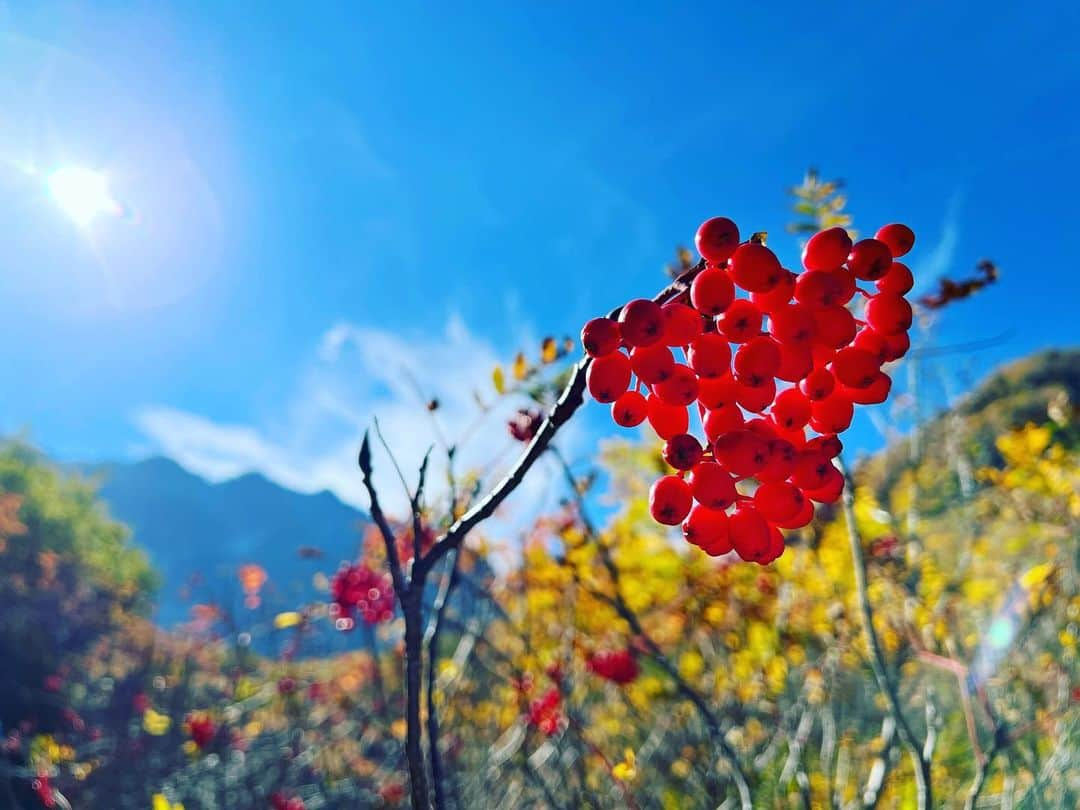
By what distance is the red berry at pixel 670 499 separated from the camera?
1.07 metres

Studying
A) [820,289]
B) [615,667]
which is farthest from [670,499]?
[615,667]

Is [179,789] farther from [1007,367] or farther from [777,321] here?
[1007,367]

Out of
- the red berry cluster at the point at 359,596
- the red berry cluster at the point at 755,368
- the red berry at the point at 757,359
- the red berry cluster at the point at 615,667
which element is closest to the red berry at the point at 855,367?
the red berry cluster at the point at 755,368

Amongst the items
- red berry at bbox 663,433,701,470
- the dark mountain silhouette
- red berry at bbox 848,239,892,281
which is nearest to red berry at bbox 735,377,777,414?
red berry at bbox 663,433,701,470

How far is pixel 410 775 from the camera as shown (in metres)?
0.96

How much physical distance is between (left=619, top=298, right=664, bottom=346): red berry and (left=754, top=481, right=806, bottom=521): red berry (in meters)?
0.32

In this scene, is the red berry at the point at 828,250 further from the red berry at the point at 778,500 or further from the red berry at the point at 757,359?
the red berry at the point at 778,500

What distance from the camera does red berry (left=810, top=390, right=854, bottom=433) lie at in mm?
1040

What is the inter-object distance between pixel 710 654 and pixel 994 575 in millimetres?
5401

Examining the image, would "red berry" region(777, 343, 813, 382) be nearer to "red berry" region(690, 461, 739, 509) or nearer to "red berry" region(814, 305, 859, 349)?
"red berry" region(814, 305, 859, 349)

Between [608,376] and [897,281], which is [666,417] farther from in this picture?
[897,281]

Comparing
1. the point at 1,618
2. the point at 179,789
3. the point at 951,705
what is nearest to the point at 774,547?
A: the point at 951,705

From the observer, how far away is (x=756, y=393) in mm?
1015

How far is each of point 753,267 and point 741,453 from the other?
0.26m
